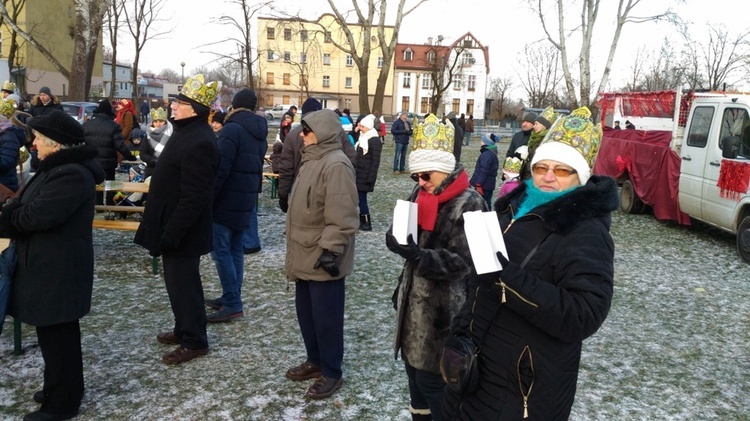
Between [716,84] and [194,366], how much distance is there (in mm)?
37284

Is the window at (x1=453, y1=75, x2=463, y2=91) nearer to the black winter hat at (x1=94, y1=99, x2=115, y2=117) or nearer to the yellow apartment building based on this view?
the yellow apartment building

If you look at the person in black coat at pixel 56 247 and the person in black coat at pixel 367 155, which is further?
the person in black coat at pixel 367 155

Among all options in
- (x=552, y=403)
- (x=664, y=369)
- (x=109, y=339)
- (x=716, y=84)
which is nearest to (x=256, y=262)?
(x=109, y=339)

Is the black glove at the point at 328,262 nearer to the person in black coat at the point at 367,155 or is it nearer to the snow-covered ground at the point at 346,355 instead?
the snow-covered ground at the point at 346,355

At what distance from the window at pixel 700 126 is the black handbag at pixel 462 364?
29.2 feet

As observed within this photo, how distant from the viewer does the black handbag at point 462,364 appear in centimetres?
221

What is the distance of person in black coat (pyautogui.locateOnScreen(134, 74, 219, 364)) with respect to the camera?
415cm

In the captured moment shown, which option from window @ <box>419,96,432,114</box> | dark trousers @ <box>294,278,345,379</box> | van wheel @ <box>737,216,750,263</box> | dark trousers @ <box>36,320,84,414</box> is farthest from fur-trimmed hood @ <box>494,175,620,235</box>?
window @ <box>419,96,432,114</box>

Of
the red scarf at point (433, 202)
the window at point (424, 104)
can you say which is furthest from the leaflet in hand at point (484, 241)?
the window at point (424, 104)

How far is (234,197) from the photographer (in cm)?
530

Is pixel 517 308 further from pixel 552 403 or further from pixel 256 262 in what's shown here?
pixel 256 262

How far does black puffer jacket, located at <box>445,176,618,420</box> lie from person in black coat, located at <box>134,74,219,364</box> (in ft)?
8.33

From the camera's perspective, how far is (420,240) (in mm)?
3043

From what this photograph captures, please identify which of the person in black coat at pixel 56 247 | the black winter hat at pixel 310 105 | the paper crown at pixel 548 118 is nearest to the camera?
the person in black coat at pixel 56 247
